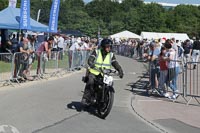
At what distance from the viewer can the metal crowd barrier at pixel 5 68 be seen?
15.0m

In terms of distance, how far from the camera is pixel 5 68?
14.7 meters

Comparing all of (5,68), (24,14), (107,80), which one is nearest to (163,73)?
(107,80)

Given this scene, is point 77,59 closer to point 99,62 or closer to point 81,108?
point 81,108

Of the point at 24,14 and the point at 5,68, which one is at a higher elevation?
the point at 24,14

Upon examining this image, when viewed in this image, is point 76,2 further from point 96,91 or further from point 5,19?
point 96,91

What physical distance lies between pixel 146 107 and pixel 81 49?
1372 centimetres

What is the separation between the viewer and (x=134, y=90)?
16250 mm

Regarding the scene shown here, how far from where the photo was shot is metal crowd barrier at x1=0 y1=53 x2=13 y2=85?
14992 millimetres

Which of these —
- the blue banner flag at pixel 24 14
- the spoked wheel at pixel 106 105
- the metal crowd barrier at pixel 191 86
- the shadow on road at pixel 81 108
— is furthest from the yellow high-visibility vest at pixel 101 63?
the blue banner flag at pixel 24 14

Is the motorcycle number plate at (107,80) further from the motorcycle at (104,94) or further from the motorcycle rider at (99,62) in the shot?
the motorcycle rider at (99,62)

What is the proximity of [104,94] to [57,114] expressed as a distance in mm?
1219

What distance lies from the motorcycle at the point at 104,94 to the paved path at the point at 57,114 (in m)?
0.24

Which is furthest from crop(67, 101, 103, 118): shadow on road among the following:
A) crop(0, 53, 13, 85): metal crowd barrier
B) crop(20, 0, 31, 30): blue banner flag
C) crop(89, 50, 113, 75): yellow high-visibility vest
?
crop(20, 0, 31, 30): blue banner flag

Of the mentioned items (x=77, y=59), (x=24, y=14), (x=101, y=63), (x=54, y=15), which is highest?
(x=54, y=15)
